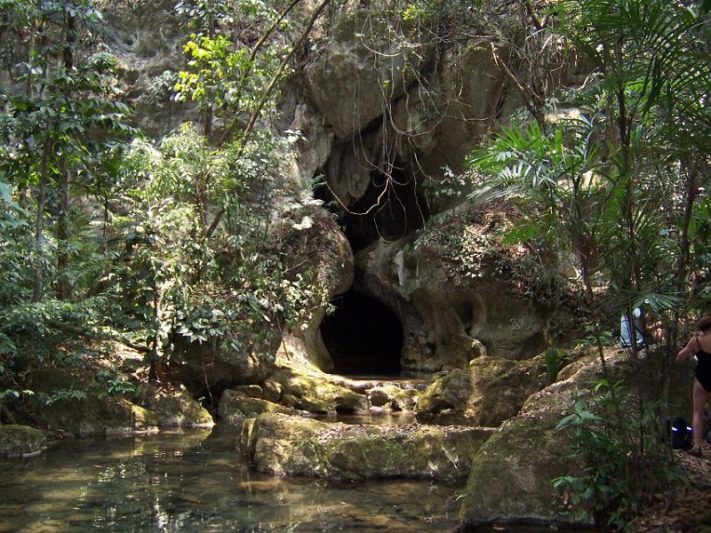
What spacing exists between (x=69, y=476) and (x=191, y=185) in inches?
189

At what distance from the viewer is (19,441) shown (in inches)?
267

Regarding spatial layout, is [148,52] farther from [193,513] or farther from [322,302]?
[193,513]

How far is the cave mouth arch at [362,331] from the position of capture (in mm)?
19531

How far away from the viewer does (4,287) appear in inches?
283

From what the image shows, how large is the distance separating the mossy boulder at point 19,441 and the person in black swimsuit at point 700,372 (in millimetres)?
6106

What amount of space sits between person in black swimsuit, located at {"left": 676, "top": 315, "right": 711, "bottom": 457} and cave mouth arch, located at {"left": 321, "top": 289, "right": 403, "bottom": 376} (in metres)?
14.0

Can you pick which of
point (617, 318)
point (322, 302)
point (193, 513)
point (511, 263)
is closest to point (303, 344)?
point (322, 302)

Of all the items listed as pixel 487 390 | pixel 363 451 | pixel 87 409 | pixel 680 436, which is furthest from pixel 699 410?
pixel 87 409

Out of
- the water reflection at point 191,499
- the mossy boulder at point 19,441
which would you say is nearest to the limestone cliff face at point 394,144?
the mossy boulder at point 19,441

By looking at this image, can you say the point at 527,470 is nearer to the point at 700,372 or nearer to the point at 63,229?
the point at 700,372

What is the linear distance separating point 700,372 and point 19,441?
6.29 m

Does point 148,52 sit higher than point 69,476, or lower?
higher

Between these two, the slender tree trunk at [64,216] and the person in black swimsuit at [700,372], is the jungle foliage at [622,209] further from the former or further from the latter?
the slender tree trunk at [64,216]

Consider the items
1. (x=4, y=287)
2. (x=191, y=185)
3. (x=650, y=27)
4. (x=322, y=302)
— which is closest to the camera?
(x=650, y=27)
